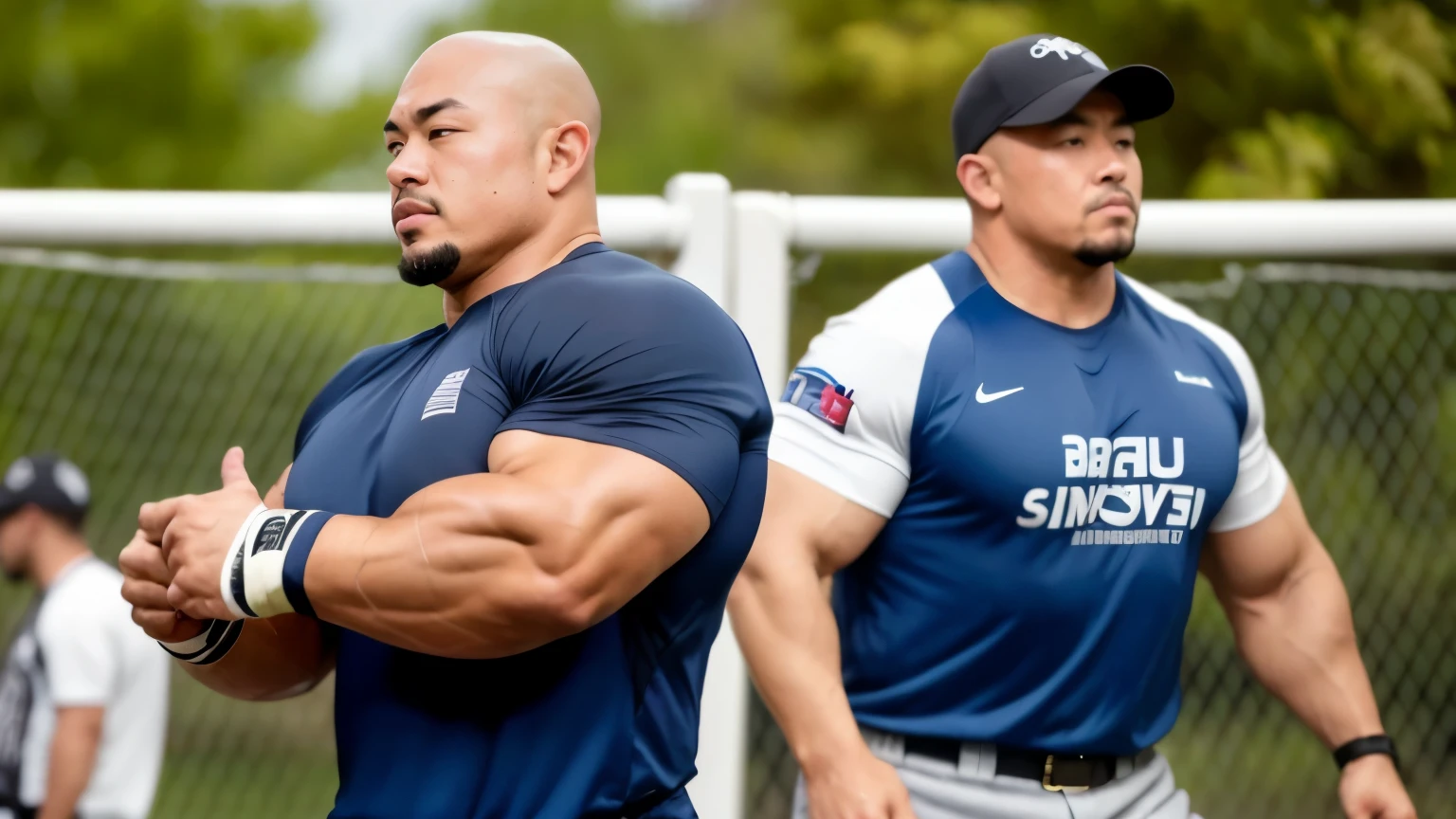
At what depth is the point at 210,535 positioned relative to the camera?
5.74ft

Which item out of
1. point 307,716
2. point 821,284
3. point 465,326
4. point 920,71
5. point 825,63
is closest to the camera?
point 465,326

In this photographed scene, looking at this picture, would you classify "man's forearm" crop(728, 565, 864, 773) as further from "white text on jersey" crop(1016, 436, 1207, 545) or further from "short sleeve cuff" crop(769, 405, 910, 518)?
"white text on jersey" crop(1016, 436, 1207, 545)

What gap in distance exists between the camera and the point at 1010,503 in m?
2.56

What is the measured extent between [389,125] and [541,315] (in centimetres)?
40

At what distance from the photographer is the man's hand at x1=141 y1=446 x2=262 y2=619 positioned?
1735 mm

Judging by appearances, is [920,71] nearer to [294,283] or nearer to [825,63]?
[825,63]

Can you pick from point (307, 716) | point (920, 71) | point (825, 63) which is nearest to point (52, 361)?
point (307, 716)

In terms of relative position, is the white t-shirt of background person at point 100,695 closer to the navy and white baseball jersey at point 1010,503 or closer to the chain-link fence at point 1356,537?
the chain-link fence at point 1356,537

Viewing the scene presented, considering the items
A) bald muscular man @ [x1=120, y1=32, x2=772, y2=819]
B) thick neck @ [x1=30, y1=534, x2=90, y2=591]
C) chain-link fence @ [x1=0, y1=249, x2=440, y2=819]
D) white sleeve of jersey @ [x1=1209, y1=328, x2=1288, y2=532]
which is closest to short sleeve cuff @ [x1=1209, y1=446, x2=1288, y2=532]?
white sleeve of jersey @ [x1=1209, y1=328, x2=1288, y2=532]

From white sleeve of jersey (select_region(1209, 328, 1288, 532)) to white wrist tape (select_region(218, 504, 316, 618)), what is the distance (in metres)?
1.80

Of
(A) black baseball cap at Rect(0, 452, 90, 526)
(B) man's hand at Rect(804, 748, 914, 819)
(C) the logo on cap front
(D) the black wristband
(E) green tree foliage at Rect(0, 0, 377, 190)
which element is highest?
(C) the logo on cap front

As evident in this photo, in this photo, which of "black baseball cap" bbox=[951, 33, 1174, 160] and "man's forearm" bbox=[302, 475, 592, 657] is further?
"black baseball cap" bbox=[951, 33, 1174, 160]

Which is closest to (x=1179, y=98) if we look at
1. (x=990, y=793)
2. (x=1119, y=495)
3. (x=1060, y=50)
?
(x=1060, y=50)

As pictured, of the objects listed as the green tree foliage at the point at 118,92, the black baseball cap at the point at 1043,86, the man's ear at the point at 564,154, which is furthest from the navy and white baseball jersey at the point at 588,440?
the green tree foliage at the point at 118,92
